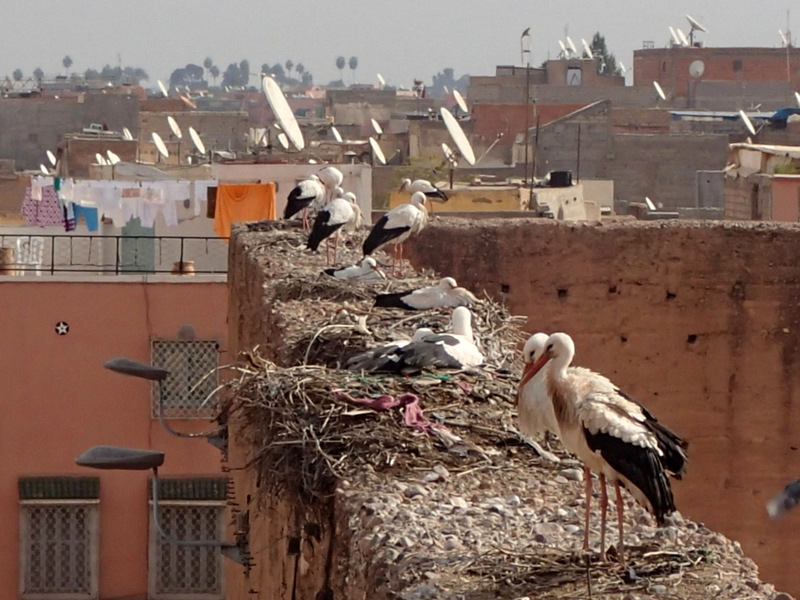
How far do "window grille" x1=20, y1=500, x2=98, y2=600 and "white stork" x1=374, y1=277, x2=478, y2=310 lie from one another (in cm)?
882

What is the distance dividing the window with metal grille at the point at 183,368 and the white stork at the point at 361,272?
7193 mm

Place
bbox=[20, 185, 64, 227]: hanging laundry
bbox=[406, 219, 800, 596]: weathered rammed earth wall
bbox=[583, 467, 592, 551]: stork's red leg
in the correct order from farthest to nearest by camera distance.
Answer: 1. bbox=[20, 185, 64, 227]: hanging laundry
2. bbox=[406, 219, 800, 596]: weathered rammed earth wall
3. bbox=[583, 467, 592, 551]: stork's red leg

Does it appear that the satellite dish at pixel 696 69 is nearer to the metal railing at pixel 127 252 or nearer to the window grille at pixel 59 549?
the metal railing at pixel 127 252

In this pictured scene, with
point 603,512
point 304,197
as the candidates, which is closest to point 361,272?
point 304,197

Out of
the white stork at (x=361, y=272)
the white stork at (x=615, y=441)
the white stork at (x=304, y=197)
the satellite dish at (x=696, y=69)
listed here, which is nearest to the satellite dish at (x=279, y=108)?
the white stork at (x=304, y=197)

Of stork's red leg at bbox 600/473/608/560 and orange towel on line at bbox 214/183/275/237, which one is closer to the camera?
stork's red leg at bbox 600/473/608/560

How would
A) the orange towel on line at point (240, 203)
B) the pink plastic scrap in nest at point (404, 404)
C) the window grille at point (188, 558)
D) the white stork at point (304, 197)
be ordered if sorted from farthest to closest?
the orange towel on line at point (240, 203) → the window grille at point (188, 558) → the white stork at point (304, 197) → the pink plastic scrap in nest at point (404, 404)

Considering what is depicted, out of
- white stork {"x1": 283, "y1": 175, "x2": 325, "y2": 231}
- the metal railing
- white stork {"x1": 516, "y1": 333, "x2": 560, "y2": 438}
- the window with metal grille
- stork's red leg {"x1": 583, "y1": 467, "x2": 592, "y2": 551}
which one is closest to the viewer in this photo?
stork's red leg {"x1": 583, "y1": 467, "x2": 592, "y2": 551}

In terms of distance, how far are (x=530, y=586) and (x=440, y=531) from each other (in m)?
0.48

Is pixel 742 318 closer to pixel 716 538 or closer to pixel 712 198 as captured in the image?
pixel 716 538

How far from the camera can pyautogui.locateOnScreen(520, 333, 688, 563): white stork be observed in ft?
15.4

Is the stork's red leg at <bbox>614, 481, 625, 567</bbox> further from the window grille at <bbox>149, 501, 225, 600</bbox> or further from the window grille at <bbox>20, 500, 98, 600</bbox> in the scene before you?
the window grille at <bbox>20, 500, 98, 600</bbox>

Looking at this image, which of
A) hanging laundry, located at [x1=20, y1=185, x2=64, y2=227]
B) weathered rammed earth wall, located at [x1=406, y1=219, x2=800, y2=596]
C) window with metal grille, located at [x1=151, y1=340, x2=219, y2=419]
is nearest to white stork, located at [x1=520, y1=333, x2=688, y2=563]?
weathered rammed earth wall, located at [x1=406, y1=219, x2=800, y2=596]

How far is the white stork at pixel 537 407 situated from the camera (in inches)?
Answer: 208
